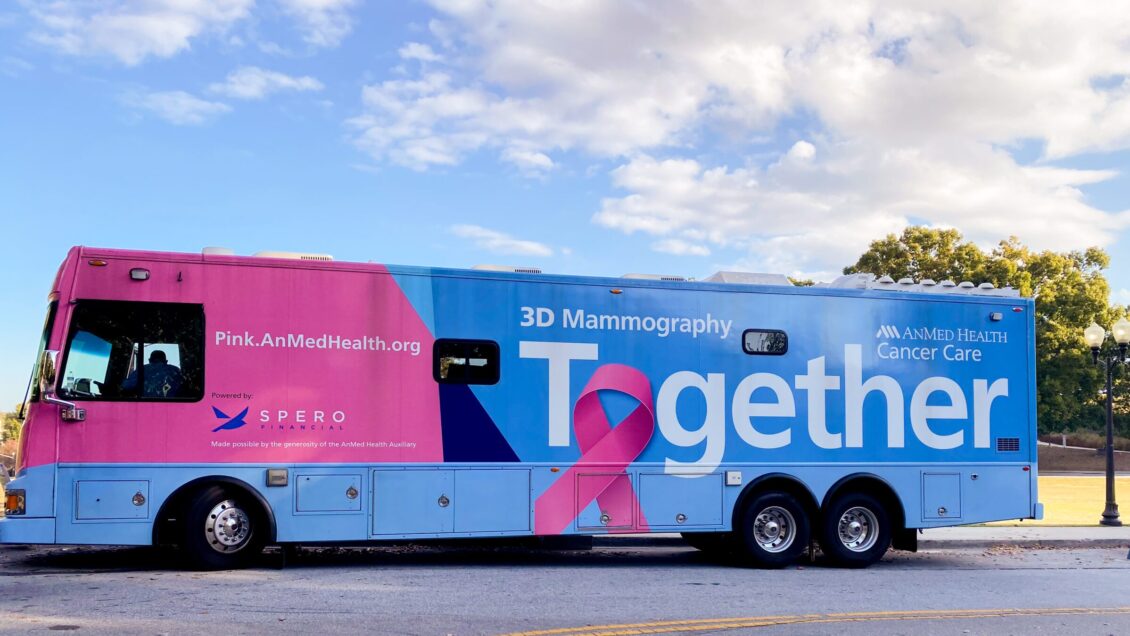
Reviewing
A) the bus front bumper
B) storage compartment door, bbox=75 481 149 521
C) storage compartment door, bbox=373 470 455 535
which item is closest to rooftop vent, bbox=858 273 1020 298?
storage compartment door, bbox=373 470 455 535

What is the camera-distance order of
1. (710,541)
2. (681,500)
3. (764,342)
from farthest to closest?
(710,541)
(764,342)
(681,500)

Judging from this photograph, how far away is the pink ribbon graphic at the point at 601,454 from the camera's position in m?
10.8

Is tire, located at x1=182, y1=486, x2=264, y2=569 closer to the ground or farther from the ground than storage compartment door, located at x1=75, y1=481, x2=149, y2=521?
closer to the ground

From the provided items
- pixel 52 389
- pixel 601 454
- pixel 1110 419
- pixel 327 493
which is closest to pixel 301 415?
pixel 327 493

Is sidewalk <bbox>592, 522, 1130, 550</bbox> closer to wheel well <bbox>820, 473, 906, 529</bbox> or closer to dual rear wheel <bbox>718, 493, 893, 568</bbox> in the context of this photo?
dual rear wheel <bbox>718, 493, 893, 568</bbox>

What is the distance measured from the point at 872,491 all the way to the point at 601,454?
344cm

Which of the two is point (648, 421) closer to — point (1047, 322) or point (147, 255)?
point (147, 255)

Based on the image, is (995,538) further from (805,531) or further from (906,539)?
(805,531)

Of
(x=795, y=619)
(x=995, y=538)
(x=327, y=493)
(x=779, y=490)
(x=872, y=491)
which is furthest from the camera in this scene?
(x=995, y=538)

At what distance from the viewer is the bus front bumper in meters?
9.41

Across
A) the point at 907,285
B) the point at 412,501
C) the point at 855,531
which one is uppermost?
the point at 907,285

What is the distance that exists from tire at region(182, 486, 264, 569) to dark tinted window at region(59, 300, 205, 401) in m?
1.05

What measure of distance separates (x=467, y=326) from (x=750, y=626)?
4.48 meters

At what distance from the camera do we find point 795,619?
8.23 m
